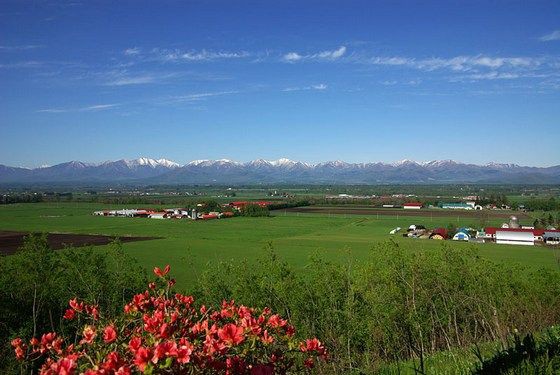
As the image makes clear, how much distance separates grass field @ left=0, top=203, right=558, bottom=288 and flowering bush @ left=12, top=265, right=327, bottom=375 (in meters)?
25.9

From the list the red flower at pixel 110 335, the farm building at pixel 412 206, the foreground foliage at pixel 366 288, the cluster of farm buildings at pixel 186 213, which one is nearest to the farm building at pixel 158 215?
the cluster of farm buildings at pixel 186 213

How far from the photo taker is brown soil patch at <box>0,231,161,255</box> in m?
52.2

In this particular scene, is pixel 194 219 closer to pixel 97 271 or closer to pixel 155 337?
pixel 97 271

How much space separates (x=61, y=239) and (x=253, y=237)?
2487cm

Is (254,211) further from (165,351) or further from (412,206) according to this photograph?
(165,351)

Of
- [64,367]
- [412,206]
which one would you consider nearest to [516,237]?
[412,206]

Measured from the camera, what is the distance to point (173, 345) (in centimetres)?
285

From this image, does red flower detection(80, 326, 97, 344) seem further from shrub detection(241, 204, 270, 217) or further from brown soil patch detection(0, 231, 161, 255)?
shrub detection(241, 204, 270, 217)

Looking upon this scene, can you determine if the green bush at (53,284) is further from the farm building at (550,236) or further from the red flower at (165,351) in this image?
the farm building at (550,236)

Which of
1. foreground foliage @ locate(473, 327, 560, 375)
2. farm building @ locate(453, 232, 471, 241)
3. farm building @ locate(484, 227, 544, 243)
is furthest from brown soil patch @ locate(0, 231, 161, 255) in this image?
foreground foliage @ locate(473, 327, 560, 375)

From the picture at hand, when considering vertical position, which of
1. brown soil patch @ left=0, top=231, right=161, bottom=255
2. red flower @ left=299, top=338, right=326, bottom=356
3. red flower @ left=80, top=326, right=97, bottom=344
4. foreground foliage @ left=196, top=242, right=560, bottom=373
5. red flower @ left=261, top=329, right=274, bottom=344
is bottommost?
brown soil patch @ left=0, top=231, right=161, bottom=255

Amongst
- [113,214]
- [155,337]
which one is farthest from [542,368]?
[113,214]

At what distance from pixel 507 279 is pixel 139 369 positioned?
2585cm

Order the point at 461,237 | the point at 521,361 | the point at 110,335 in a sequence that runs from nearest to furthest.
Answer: the point at 110,335 → the point at 521,361 → the point at 461,237
